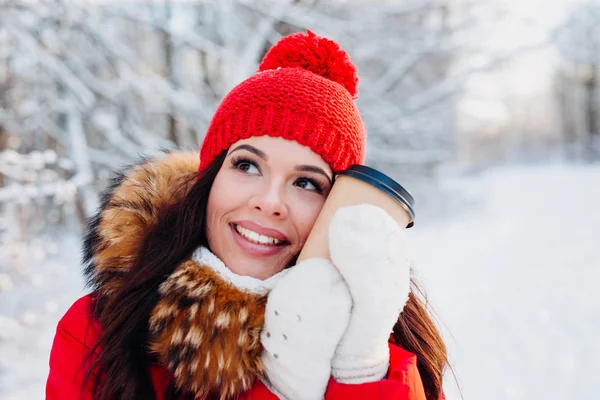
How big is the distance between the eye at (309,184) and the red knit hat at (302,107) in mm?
89

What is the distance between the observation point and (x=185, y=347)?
4.26 feet

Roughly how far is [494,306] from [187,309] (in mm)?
4531

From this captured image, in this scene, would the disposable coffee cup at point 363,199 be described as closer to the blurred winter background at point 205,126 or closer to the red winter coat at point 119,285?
the red winter coat at point 119,285

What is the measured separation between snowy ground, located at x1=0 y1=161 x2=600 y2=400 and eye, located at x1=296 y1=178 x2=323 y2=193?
33.9 inches

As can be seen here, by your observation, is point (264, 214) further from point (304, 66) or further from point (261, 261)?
point (304, 66)

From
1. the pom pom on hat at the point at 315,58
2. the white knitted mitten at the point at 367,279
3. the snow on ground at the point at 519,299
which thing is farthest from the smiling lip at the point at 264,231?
the snow on ground at the point at 519,299

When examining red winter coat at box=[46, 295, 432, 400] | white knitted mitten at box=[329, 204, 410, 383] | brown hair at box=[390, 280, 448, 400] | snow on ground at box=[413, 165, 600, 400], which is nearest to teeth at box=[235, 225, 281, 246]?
white knitted mitten at box=[329, 204, 410, 383]

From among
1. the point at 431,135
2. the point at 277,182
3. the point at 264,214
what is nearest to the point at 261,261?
the point at 264,214

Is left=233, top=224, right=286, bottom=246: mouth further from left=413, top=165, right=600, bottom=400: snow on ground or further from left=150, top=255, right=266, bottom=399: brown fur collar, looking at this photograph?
left=413, top=165, right=600, bottom=400: snow on ground

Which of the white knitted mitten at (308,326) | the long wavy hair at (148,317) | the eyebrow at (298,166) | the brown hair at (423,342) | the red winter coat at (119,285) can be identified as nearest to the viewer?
the white knitted mitten at (308,326)

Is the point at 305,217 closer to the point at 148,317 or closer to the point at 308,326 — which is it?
the point at 308,326

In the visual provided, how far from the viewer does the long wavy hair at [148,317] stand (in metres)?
1.39

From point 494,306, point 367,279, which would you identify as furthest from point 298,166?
point 494,306

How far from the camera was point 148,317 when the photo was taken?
1.48 metres
